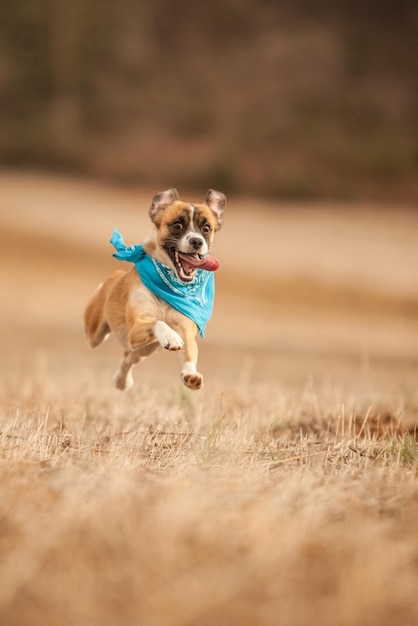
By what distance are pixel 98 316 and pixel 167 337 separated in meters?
1.26

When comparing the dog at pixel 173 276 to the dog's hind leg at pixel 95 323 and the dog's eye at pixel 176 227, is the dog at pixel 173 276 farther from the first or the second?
the dog's hind leg at pixel 95 323

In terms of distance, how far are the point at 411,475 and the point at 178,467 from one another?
3.45 ft

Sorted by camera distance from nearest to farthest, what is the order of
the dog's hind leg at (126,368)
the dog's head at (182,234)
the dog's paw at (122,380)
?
the dog's head at (182,234)
the dog's hind leg at (126,368)
the dog's paw at (122,380)

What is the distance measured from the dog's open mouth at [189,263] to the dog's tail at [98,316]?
2.87 ft

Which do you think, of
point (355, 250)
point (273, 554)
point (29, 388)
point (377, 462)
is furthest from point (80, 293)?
point (273, 554)

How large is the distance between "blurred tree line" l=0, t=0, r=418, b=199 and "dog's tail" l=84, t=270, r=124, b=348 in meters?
19.4

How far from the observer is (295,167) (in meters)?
25.2

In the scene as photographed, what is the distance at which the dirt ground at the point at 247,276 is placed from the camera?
14094 millimetres

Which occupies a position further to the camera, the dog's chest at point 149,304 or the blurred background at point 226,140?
the blurred background at point 226,140

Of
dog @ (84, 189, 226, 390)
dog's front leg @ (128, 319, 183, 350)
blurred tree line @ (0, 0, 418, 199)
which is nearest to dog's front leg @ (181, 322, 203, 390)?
dog @ (84, 189, 226, 390)

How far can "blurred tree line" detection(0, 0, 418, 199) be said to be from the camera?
25.1 meters

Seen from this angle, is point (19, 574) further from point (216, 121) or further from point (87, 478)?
point (216, 121)

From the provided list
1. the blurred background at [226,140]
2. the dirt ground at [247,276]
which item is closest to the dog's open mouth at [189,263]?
the dirt ground at [247,276]

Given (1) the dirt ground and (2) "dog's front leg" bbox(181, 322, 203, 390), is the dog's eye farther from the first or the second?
(1) the dirt ground
